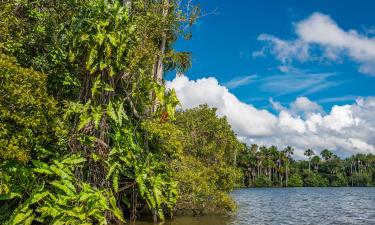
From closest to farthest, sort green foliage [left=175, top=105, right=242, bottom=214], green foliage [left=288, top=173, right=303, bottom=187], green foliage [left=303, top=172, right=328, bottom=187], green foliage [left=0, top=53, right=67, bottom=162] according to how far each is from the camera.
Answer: green foliage [left=0, top=53, right=67, bottom=162] → green foliage [left=175, top=105, right=242, bottom=214] → green foliage [left=288, top=173, right=303, bottom=187] → green foliage [left=303, top=172, right=328, bottom=187]

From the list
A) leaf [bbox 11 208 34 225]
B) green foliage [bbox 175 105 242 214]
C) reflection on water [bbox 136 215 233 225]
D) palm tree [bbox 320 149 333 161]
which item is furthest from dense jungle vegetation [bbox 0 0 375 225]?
palm tree [bbox 320 149 333 161]

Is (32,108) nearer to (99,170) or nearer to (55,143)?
(55,143)

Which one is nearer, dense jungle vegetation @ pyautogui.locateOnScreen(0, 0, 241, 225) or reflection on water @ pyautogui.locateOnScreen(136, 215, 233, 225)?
dense jungle vegetation @ pyautogui.locateOnScreen(0, 0, 241, 225)

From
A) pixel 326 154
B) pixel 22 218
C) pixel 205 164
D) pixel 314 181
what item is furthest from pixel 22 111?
pixel 326 154

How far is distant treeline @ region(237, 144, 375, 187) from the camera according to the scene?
111 meters

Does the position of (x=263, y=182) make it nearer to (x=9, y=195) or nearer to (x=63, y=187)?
(x=63, y=187)

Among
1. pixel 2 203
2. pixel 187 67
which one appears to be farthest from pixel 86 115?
pixel 187 67

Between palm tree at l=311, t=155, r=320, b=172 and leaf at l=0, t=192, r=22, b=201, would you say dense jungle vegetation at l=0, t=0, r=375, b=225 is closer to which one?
leaf at l=0, t=192, r=22, b=201

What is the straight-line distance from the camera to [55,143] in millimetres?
10547

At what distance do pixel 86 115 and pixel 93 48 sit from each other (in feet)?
5.76

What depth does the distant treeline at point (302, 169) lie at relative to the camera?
110562mm

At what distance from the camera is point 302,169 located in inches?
4793

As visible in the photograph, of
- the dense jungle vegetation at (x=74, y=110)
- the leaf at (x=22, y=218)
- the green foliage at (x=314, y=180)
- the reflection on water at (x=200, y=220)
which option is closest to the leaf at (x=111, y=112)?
the dense jungle vegetation at (x=74, y=110)

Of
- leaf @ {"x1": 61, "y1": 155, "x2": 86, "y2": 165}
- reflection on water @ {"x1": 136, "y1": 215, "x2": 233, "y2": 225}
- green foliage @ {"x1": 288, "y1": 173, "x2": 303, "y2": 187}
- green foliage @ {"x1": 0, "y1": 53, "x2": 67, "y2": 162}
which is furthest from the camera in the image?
green foliage @ {"x1": 288, "y1": 173, "x2": 303, "y2": 187}
